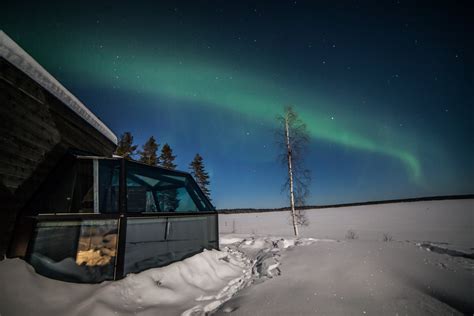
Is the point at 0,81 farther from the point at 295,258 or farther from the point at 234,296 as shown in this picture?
the point at 295,258

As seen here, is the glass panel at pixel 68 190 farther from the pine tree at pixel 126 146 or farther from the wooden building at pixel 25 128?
the pine tree at pixel 126 146

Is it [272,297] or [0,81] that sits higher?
[0,81]

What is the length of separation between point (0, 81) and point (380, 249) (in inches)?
299

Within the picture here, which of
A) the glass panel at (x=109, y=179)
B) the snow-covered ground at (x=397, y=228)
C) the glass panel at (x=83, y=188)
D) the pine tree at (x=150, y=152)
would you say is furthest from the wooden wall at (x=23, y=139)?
the pine tree at (x=150, y=152)

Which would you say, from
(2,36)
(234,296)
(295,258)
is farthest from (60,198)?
(295,258)

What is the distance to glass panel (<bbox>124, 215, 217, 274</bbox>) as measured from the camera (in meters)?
3.14

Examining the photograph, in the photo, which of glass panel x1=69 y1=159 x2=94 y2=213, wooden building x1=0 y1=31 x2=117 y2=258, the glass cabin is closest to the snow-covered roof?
wooden building x1=0 y1=31 x2=117 y2=258

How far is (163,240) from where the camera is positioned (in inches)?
147

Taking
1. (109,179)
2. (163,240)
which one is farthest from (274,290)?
(109,179)

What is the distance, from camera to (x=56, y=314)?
211 centimetres

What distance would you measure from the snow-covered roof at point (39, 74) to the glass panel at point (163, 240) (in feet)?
9.64

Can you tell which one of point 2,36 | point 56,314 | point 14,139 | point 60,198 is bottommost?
point 56,314

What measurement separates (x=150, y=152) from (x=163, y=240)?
2850 cm

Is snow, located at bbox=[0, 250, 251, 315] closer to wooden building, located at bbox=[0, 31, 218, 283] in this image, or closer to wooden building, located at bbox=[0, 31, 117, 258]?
wooden building, located at bbox=[0, 31, 218, 283]
